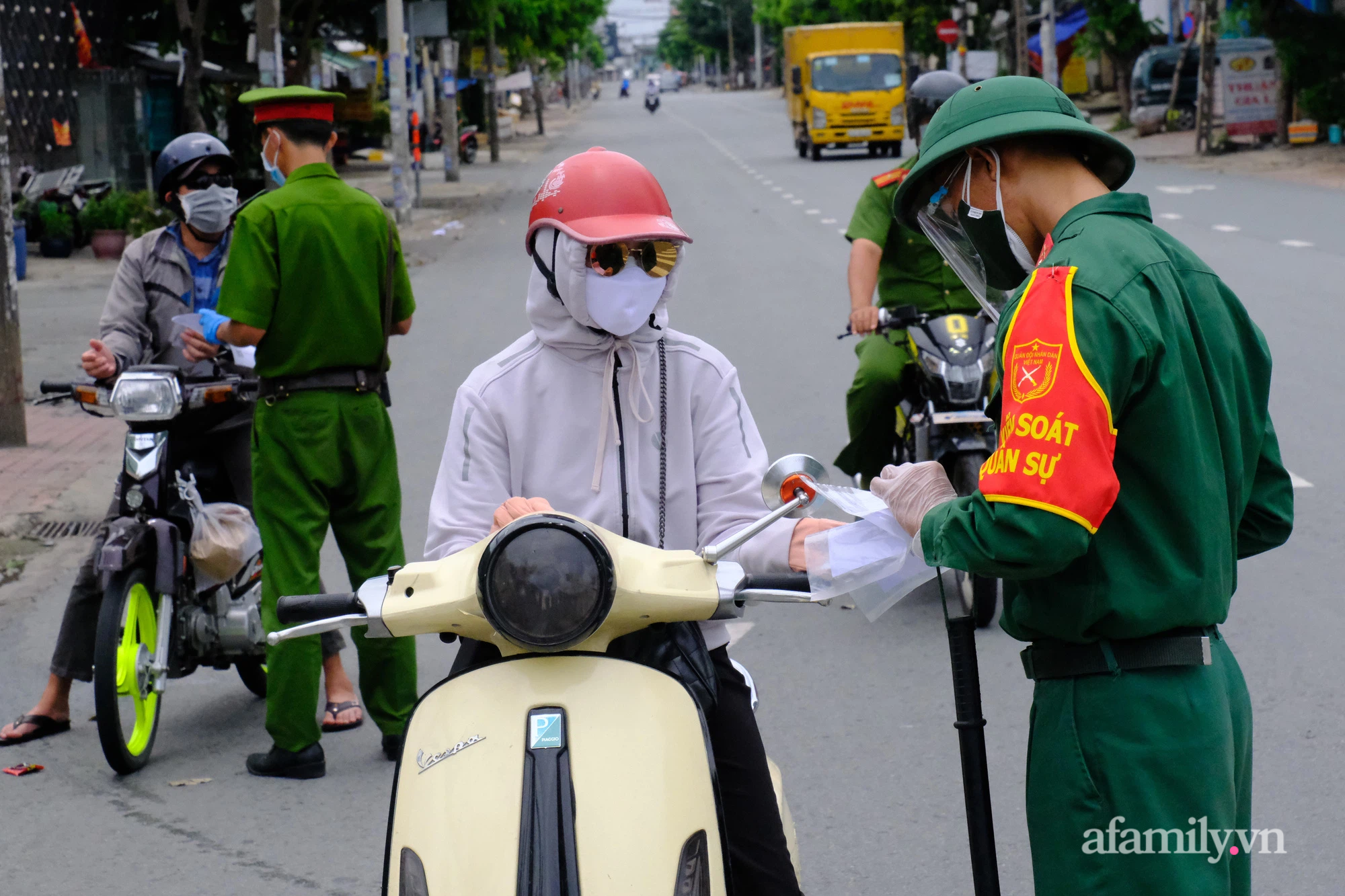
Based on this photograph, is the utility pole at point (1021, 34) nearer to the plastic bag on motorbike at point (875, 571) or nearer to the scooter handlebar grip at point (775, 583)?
the plastic bag on motorbike at point (875, 571)

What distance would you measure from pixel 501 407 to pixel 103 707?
238 centimetres

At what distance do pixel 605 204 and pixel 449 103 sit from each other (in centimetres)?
3127

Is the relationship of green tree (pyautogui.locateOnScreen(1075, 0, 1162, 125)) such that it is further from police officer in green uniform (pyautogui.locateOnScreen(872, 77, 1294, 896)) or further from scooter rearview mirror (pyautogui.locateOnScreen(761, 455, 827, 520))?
scooter rearview mirror (pyautogui.locateOnScreen(761, 455, 827, 520))

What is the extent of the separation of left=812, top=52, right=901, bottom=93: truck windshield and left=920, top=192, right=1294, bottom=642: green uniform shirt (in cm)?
3401

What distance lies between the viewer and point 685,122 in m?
60.8

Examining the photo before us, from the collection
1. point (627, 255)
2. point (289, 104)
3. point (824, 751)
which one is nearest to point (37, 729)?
point (289, 104)

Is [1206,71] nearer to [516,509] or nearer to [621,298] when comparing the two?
[621,298]

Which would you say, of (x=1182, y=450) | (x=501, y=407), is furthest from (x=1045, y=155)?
(x=501, y=407)

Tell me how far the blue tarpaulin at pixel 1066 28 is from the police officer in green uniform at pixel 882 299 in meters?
46.9

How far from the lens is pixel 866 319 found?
615 cm

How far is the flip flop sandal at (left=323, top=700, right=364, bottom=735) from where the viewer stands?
5.16 metres

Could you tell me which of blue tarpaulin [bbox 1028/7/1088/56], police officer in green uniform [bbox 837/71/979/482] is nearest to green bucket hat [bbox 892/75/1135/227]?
police officer in green uniform [bbox 837/71/979/482]

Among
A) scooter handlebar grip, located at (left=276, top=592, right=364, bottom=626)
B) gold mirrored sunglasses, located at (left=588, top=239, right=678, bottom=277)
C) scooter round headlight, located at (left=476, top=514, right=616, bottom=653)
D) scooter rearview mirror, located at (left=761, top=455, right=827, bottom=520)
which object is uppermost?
gold mirrored sunglasses, located at (left=588, top=239, right=678, bottom=277)

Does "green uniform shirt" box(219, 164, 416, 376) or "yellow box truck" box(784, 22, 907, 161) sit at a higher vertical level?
"yellow box truck" box(784, 22, 907, 161)
